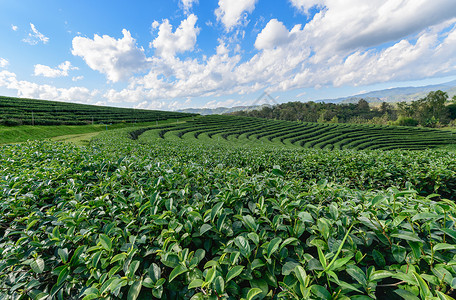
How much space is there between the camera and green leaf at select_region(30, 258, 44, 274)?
3.81ft

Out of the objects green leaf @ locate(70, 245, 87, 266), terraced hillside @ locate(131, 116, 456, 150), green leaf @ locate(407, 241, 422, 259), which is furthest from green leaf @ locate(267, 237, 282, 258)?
terraced hillside @ locate(131, 116, 456, 150)

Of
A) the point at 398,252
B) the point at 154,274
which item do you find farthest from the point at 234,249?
the point at 398,252

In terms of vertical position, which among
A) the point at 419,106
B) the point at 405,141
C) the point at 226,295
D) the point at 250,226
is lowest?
the point at 405,141

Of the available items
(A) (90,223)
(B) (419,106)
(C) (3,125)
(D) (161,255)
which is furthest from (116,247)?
(B) (419,106)

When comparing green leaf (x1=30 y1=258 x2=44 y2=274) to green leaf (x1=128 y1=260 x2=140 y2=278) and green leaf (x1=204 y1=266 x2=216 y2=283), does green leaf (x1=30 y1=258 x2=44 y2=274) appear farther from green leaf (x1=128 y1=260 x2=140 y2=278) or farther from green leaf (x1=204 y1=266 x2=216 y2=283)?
green leaf (x1=204 y1=266 x2=216 y2=283)

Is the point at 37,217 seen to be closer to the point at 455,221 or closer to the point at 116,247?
the point at 116,247

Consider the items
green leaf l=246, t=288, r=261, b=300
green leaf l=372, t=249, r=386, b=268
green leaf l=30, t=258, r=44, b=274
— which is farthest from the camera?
green leaf l=30, t=258, r=44, b=274

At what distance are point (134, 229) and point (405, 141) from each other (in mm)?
47493

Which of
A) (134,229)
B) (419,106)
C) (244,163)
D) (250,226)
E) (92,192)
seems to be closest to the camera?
(250,226)

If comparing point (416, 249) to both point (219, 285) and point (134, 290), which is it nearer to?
point (219, 285)

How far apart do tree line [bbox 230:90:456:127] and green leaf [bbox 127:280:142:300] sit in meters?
80.5

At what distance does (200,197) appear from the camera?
172 centimetres

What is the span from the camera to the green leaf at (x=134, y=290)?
0.94 meters

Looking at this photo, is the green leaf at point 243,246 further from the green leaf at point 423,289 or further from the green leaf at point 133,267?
the green leaf at point 423,289
